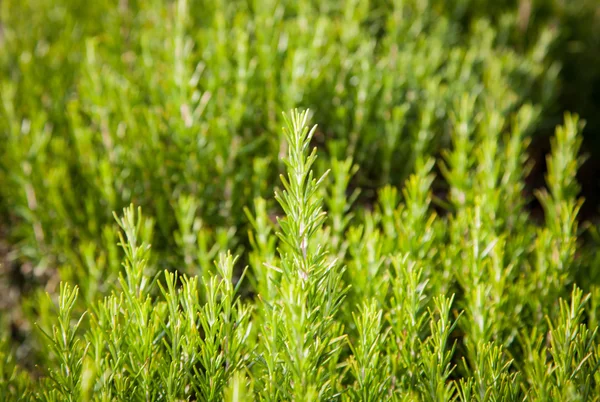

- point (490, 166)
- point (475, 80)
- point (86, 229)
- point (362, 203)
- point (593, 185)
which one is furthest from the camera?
point (593, 185)

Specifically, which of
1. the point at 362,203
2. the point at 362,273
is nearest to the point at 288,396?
the point at 362,273

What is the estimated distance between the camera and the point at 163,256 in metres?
1.59

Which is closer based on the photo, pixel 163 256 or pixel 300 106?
pixel 163 256

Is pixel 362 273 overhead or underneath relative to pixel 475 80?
underneath

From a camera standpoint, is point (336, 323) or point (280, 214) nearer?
point (336, 323)

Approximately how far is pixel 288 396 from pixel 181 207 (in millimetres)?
658

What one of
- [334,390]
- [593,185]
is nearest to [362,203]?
[334,390]

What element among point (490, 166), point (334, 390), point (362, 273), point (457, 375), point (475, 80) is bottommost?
point (457, 375)

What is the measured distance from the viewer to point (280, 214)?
179 centimetres

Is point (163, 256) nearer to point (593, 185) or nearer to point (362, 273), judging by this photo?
point (362, 273)

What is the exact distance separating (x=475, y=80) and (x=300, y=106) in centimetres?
76

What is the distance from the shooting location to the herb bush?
1.03 meters

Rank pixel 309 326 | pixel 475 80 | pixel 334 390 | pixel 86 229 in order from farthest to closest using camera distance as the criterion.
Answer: pixel 475 80
pixel 86 229
pixel 334 390
pixel 309 326

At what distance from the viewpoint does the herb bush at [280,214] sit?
Result: 103cm
